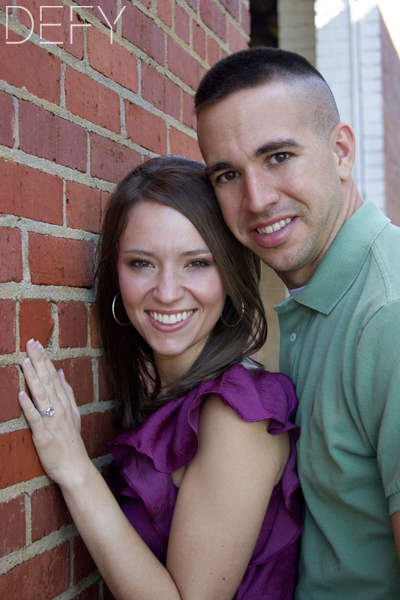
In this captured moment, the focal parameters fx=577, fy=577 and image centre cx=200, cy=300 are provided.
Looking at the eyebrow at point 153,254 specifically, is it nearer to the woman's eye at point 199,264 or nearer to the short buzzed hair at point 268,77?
the woman's eye at point 199,264

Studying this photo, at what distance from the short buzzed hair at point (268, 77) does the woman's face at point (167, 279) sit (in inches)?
17.1

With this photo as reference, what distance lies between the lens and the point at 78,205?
1750mm

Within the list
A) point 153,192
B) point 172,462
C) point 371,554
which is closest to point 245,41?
point 153,192

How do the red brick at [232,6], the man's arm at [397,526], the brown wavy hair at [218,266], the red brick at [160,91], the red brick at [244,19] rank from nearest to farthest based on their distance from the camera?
the man's arm at [397,526] → the brown wavy hair at [218,266] → the red brick at [160,91] → the red brick at [232,6] → the red brick at [244,19]

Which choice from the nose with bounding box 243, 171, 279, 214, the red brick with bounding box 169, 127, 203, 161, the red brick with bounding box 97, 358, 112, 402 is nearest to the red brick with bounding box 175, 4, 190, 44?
the red brick with bounding box 169, 127, 203, 161

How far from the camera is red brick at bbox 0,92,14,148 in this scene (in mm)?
1413

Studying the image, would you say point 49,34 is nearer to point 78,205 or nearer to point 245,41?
point 78,205

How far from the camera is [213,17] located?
8.60ft

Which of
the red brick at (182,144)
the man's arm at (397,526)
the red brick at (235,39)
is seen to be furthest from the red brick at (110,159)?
the man's arm at (397,526)

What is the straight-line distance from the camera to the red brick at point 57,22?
152 cm

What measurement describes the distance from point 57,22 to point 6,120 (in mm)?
398

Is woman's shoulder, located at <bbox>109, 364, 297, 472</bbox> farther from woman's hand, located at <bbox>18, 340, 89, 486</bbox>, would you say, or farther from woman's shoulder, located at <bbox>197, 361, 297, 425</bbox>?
woman's hand, located at <bbox>18, 340, 89, 486</bbox>

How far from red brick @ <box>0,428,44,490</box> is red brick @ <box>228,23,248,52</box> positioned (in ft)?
7.01

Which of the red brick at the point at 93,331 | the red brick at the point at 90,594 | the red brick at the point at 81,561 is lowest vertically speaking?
the red brick at the point at 90,594
